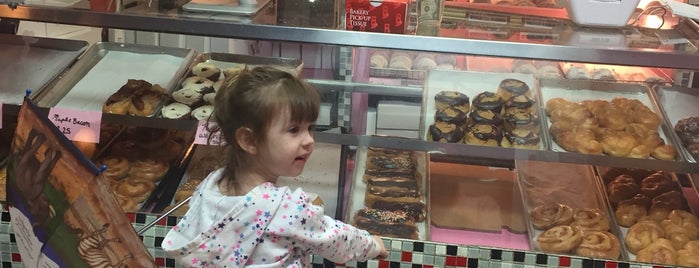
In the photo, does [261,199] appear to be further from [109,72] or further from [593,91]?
[593,91]

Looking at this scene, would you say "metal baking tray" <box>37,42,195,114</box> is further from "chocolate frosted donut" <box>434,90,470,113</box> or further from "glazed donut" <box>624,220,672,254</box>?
"glazed donut" <box>624,220,672,254</box>

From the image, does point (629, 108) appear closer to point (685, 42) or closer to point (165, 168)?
point (685, 42)

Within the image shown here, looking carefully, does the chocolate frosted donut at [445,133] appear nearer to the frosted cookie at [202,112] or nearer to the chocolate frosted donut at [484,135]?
the chocolate frosted donut at [484,135]

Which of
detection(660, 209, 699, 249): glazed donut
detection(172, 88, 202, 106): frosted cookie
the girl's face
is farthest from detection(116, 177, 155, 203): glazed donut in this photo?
detection(660, 209, 699, 249): glazed donut

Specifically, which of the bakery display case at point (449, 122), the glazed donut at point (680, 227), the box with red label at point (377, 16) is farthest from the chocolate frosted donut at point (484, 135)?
the glazed donut at point (680, 227)

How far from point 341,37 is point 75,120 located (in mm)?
944

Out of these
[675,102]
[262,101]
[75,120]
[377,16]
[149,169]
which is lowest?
[149,169]

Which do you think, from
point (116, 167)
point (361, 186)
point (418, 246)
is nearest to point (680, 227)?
point (418, 246)

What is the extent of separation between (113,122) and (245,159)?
881mm

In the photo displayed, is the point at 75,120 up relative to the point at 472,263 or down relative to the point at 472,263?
up

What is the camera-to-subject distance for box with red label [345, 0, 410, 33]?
2.40 meters

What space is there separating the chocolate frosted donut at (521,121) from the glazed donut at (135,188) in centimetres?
125

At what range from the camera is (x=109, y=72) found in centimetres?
304

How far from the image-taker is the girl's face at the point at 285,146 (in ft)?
6.43
